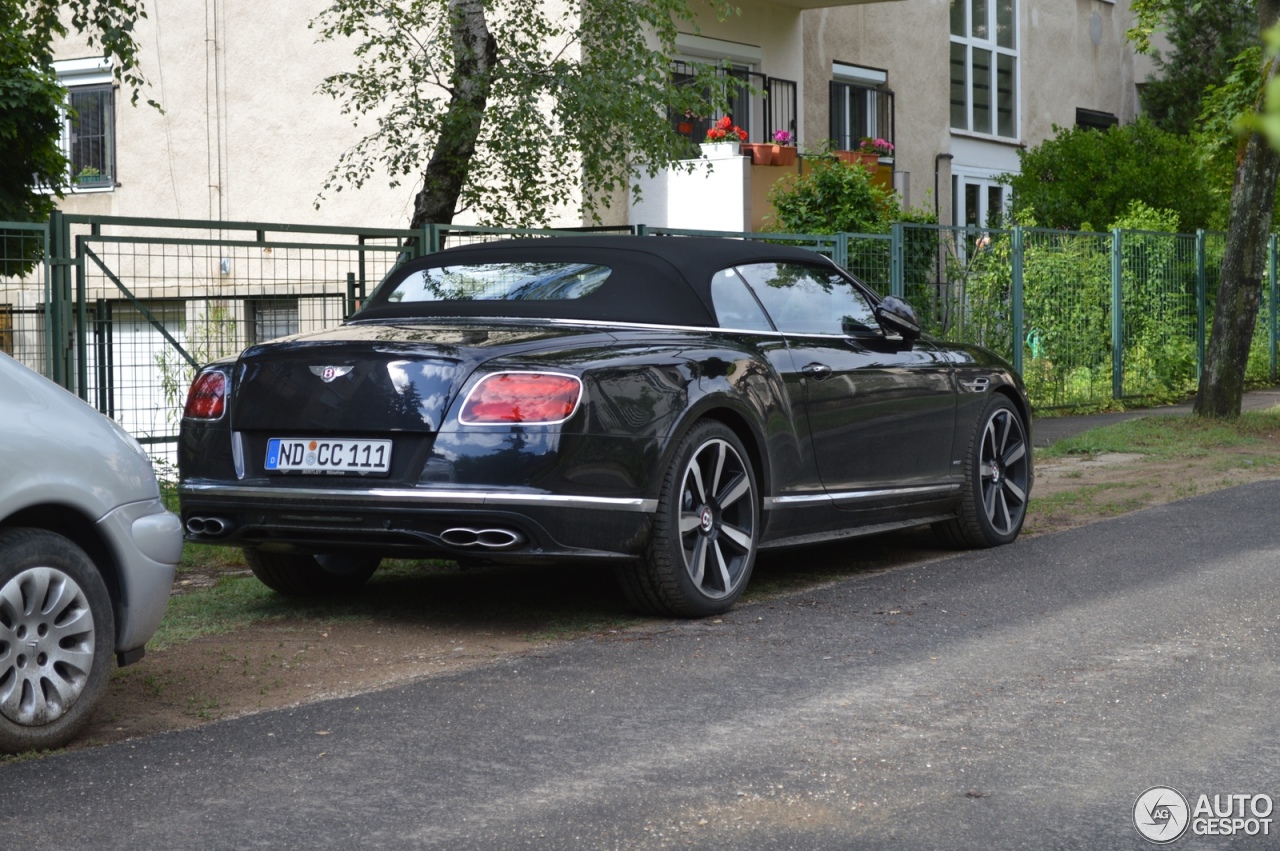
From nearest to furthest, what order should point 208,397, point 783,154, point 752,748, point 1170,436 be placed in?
point 752,748
point 208,397
point 1170,436
point 783,154

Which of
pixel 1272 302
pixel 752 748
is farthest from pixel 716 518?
pixel 1272 302

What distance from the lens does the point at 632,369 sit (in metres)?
6.33

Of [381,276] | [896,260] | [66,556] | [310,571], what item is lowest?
[310,571]

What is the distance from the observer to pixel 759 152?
69.5 feet

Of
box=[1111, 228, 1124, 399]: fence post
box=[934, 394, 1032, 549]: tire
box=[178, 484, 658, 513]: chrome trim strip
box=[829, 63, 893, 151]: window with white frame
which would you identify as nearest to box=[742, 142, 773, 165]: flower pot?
box=[1111, 228, 1124, 399]: fence post

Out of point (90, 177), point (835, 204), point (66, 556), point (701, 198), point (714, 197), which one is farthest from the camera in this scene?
point (90, 177)

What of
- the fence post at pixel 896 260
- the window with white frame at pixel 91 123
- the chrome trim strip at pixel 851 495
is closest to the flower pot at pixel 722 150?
the fence post at pixel 896 260

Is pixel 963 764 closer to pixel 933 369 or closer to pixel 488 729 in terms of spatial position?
pixel 488 729

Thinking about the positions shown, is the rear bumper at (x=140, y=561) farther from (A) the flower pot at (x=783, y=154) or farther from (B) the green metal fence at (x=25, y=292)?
(A) the flower pot at (x=783, y=154)

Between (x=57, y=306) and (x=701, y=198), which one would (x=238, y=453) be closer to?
(x=57, y=306)

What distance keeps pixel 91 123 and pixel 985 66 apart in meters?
15.1

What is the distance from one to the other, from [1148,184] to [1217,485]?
1626 cm

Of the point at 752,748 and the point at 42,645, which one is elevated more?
the point at 42,645
